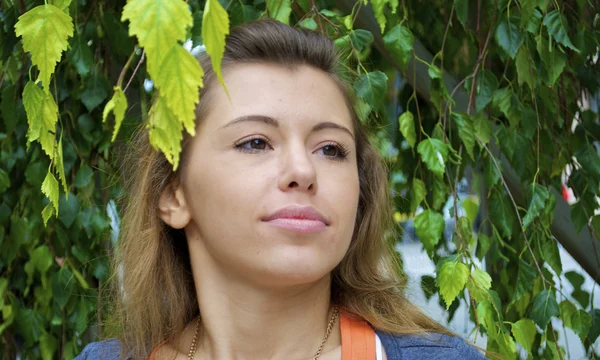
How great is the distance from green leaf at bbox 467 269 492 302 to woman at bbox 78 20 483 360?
12cm

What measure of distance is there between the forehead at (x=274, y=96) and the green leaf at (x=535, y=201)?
0.46 metres

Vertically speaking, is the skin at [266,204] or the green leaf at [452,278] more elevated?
the skin at [266,204]

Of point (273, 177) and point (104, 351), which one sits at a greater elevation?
point (273, 177)

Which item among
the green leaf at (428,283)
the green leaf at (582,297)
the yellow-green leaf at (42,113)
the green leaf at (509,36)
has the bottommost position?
the green leaf at (582,297)

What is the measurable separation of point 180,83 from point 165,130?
6 cm

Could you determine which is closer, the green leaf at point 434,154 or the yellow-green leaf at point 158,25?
the yellow-green leaf at point 158,25

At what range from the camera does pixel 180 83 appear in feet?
2.15

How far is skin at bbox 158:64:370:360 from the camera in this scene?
1104mm

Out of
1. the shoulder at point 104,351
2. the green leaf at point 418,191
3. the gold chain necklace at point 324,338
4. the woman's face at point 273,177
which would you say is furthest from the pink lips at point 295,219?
the green leaf at point 418,191

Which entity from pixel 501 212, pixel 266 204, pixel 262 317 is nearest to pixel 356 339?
pixel 262 317

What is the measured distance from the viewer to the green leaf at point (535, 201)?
4.96 feet

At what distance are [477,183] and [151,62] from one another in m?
1.19

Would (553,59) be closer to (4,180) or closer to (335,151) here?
(335,151)

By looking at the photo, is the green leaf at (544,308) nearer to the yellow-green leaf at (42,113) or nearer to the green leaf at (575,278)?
the green leaf at (575,278)
